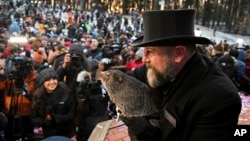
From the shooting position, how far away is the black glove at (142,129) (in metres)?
1.74

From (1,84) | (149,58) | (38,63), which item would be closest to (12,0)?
(38,63)

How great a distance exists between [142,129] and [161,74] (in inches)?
12.5

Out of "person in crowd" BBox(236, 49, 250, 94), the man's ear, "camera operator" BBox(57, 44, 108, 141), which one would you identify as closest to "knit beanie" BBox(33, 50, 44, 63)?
"camera operator" BBox(57, 44, 108, 141)

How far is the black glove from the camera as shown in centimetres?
174

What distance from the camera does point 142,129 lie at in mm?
1738

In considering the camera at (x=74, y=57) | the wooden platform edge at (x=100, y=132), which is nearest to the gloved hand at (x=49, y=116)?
the wooden platform edge at (x=100, y=132)

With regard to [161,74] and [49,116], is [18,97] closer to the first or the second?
[49,116]

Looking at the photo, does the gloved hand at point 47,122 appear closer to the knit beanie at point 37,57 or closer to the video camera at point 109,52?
the knit beanie at point 37,57

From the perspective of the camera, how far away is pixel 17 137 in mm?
4695

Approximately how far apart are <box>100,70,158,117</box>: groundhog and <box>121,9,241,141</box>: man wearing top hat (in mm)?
44

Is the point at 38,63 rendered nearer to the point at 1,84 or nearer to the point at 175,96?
the point at 1,84

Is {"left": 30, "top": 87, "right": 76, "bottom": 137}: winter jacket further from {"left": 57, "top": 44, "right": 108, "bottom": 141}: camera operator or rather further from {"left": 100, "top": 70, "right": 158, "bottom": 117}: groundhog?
{"left": 100, "top": 70, "right": 158, "bottom": 117}: groundhog

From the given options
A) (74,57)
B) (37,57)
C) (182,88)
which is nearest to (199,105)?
(182,88)

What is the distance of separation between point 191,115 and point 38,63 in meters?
6.12
